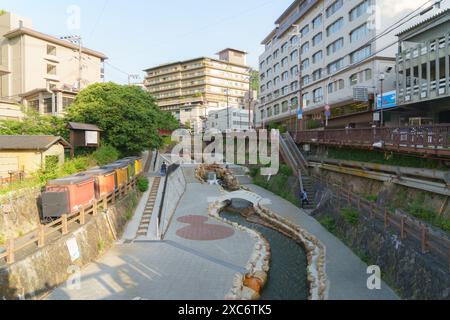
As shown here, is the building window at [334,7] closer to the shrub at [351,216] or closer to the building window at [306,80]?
the building window at [306,80]

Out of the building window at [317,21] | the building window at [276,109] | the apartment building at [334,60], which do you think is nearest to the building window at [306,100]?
the apartment building at [334,60]

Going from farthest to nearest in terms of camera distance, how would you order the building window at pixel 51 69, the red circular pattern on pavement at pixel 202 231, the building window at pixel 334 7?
the building window at pixel 51 69 < the building window at pixel 334 7 < the red circular pattern on pavement at pixel 202 231

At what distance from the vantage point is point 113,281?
36.4 feet

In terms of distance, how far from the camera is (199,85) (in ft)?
294

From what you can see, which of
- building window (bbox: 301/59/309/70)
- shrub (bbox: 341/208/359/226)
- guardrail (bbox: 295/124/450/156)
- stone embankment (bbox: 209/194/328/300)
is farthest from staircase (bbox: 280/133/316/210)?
building window (bbox: 301/59/309/70)

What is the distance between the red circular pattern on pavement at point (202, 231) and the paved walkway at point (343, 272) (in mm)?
4776

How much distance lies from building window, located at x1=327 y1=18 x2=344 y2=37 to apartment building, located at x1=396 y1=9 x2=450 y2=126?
31.0 ft

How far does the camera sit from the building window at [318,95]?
131 feet

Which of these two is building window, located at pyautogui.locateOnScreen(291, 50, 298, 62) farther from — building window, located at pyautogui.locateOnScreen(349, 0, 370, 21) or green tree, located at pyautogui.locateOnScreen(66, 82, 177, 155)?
green tree, located at pyautogui.locateOnScreen(66, 82, 177, 155)

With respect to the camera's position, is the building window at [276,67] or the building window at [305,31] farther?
the building window at [276,67]

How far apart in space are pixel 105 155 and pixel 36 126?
6.44 meters

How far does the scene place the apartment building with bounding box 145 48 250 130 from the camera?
290 feet

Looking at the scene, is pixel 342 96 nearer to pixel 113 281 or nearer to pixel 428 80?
pixel 428 80

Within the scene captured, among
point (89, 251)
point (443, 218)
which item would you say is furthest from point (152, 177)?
point (443, 218)
